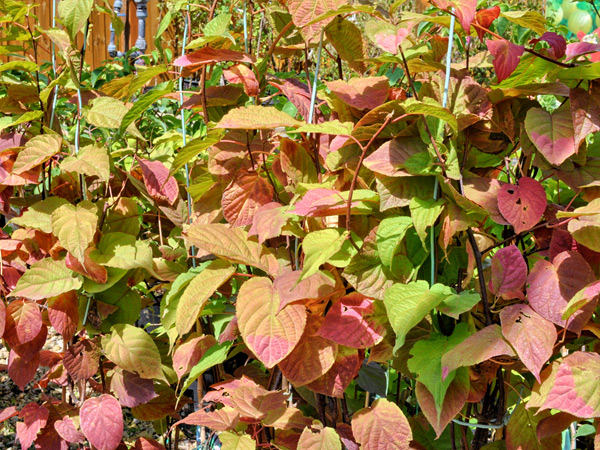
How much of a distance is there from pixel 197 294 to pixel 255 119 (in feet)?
1.01

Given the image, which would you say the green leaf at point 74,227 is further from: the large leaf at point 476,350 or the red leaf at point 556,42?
the red leaf at point 556,42

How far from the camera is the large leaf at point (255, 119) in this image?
1004 millimetres

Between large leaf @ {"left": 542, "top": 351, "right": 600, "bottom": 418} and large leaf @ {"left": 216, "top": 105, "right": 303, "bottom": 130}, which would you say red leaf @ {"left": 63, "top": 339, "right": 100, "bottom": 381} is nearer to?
large leaf @ {"left": 216, "top": 105, "right": 303, "bottom": 130}

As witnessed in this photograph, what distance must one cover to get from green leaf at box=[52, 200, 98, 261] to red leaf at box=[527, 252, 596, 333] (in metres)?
0.75

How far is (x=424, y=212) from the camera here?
90 centimetres

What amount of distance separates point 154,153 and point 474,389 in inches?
39.3

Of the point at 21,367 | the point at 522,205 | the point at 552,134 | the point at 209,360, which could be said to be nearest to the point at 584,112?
the point at 552,134

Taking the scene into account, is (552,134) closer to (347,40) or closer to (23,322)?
(347,40)

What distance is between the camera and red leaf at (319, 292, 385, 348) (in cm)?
96

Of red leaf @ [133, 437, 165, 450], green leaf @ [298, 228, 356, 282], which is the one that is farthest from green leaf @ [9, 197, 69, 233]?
green leaf @ [298, 228, 356, 282]

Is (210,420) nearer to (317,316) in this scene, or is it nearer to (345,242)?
(317,316)

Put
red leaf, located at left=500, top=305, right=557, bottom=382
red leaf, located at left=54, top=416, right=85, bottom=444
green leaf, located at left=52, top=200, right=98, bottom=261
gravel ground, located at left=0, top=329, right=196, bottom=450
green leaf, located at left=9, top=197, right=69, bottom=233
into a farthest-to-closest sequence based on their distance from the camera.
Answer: gravel ground, located at left=0, top=329, right=196, bottom=450
red leaf, located at left=54, top=416, right=85, bottom=444
green leaf, located at left=9, top=197, right=69, bottom=233
green leaf, located at left=52, top=200, right=98, bottom=261
red leaf, located at left=500, top=305, right=557, bottom=382

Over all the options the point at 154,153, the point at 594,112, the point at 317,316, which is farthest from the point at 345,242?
the point at 154,153

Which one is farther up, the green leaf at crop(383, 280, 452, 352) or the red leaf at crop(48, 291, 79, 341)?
the green leaf at crop(383, 280, 452, 352)
